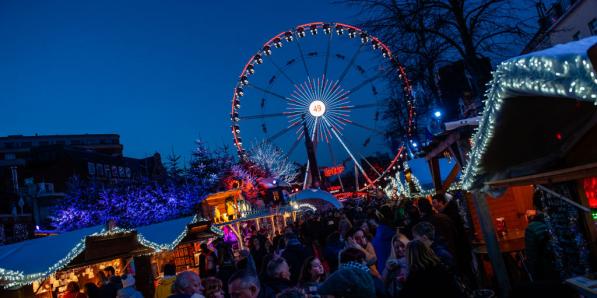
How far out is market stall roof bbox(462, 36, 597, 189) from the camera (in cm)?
258

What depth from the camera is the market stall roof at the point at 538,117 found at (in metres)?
2.58

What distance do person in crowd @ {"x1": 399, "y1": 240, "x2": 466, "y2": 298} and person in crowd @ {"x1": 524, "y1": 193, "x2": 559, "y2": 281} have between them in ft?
9.82

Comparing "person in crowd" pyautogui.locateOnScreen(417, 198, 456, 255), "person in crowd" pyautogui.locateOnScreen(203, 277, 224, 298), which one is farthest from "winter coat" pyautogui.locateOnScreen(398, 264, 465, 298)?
"person in crowd" pyautogui.locateOnScreen(417, 198, 456, 255)

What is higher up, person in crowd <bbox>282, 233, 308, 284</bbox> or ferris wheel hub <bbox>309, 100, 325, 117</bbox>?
ferris wheel hub <bbox>309, 100, 325, 117</bbox>

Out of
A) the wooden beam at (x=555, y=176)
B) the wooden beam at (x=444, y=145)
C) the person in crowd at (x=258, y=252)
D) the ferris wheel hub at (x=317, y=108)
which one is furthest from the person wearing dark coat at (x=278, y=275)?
the ferris wheel hub at (x=317, y=108)

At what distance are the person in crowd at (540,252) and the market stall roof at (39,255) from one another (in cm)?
710

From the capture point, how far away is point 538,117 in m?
4.58

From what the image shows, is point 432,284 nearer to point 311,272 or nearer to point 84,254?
point 311,272

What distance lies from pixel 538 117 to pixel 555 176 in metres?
0.79

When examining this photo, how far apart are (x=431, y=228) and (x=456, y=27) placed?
27.2ft

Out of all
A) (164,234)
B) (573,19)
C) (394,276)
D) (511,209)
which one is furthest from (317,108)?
(394,276)

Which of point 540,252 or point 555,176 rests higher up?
point 555,176

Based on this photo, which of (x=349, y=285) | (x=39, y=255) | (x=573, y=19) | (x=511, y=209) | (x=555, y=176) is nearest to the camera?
(x=349, y=285)

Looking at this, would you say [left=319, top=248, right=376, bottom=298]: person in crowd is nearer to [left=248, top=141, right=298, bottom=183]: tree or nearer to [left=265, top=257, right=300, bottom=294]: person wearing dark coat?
[left=265, top=257, right=300, bottom=294]: person wearing dark coat
